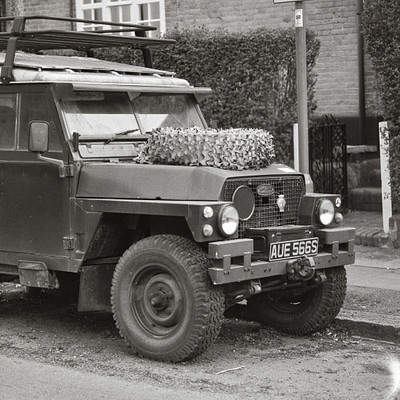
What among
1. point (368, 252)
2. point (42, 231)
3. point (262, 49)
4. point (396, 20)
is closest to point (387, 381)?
point (42, 231)

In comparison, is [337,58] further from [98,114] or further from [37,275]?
[37,275]

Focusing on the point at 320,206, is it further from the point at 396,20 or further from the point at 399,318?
the point at 396,20

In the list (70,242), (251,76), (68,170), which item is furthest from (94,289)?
(251,76)

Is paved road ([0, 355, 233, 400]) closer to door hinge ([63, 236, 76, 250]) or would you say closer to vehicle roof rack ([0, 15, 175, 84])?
door hinge ([63, 236, 76, 250])

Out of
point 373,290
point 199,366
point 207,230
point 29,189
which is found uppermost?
point 29,189

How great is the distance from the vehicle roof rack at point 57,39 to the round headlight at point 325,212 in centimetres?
240

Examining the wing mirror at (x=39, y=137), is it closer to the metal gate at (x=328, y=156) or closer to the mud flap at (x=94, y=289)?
the mud flap at (x=94, y=289)

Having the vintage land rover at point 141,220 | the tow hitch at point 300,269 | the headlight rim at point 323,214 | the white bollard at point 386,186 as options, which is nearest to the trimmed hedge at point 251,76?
the white bollard at point 386,186

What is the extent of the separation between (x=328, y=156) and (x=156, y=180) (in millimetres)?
6693

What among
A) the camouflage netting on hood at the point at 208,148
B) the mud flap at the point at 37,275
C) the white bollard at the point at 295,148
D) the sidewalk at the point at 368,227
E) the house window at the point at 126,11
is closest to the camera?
the camouflage netting on hood at the point at 208,148

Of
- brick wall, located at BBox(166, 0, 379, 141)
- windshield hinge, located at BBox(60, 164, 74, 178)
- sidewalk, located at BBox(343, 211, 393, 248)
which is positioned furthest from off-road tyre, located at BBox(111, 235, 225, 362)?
brick wall, located at BBox(166, 0, 379, 141)

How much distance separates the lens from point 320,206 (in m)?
7.54

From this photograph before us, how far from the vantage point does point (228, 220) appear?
6.76 m

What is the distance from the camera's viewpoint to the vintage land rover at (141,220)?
6.80 m
